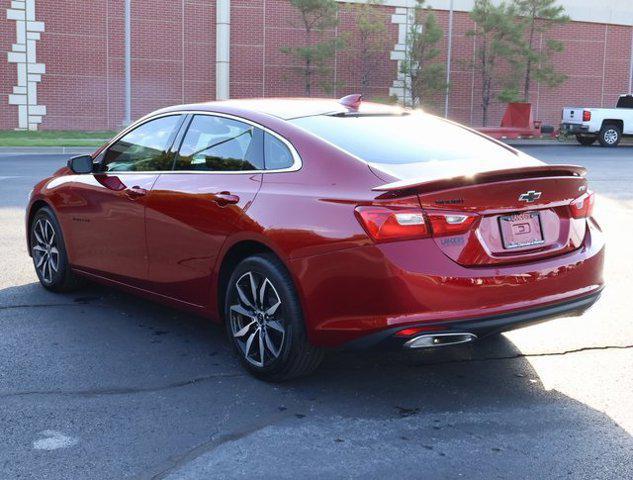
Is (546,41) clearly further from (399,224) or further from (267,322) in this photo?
(399,224)

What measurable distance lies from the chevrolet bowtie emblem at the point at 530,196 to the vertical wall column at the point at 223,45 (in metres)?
27.7

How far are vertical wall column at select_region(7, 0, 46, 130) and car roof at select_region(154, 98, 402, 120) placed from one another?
26.2 metres

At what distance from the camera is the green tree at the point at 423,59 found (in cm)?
3297

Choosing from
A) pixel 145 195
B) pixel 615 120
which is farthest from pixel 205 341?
pixel 615 120

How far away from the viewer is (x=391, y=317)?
4227mm

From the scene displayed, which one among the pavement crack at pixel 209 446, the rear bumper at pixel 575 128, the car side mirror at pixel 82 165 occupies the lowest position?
the pavement crack at pixel 209 446

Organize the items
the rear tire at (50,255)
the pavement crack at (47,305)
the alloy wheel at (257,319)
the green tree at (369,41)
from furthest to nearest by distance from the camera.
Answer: the green tree at (369,41)
the rear tire at (50,255)
the pavement crack at (47,305)
the alloy wheel at (257,319)

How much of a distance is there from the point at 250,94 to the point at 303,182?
28.4 metres

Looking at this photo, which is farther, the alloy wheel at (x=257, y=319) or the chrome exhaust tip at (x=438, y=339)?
the alloy wheel at (x=257, y=319)

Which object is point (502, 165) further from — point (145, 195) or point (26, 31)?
point (26, 31)

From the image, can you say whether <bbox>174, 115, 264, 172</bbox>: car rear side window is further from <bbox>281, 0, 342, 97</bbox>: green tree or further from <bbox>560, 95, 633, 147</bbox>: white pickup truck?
<bbox>281, 0, 342, 97</bbox>: green tree

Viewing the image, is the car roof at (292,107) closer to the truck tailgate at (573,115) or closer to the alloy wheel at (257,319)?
the alloy wheel at (257,319)

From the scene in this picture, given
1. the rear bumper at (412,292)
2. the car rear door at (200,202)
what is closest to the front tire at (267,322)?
the rear bumper at (412,292)

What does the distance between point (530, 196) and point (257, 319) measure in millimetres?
1595
